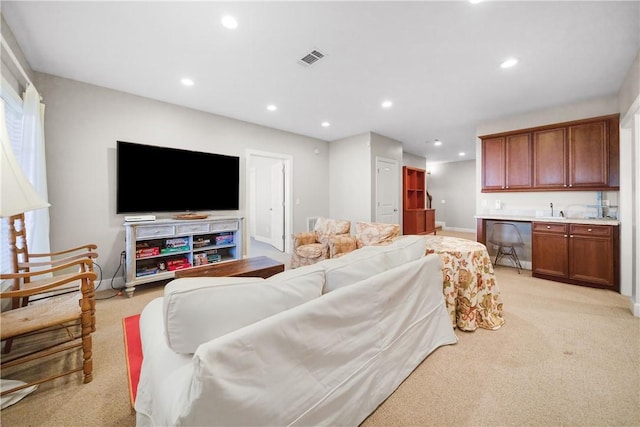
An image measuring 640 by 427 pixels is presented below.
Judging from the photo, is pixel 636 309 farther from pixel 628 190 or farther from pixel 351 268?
pixel 351 268

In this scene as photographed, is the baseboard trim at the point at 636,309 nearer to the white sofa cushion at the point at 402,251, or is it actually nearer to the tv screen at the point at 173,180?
the white sofa cushion at the point at 402,251

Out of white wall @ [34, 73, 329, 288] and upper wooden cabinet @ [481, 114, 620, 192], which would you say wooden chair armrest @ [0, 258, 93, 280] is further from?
upper wooden cabinet @ [481, 114, 620, 192]

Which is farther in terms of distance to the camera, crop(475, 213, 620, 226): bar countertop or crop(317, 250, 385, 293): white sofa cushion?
crop(475, 213, 620, 226): bar countertop

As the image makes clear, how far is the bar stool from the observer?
427 cm

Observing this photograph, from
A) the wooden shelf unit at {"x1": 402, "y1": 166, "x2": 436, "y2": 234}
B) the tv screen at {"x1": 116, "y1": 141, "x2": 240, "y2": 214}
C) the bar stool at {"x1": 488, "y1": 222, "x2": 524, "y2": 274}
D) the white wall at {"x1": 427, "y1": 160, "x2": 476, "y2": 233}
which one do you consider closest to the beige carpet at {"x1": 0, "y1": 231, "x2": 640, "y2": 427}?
the tv screen at {"x1": 116, "y1": 141, "x2": 240, "y2": 214}

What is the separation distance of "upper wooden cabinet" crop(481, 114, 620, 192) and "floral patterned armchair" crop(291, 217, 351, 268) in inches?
108

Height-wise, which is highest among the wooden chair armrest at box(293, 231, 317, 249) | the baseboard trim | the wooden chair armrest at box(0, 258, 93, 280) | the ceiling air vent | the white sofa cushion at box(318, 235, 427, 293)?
the ceiling air vent

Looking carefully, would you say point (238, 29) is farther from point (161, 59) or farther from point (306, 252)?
point (306, 252)

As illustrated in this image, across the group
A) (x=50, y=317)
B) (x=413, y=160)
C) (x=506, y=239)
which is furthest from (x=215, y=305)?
(x=413, y=160)

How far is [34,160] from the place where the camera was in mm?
2387

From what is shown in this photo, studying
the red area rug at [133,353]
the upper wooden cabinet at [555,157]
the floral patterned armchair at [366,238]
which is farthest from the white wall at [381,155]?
the red area rug at [133,353]

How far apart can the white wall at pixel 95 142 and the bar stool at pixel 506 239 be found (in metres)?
5.07

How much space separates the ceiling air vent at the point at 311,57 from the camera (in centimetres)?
245

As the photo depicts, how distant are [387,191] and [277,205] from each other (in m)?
2.57
